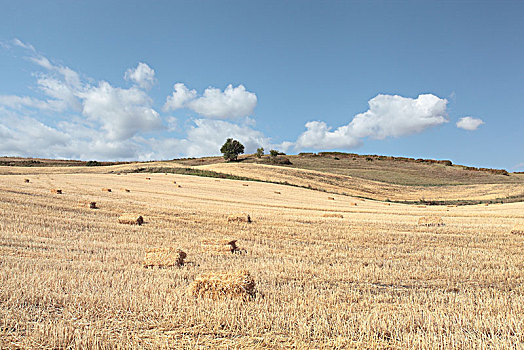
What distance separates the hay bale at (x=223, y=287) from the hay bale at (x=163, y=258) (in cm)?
256

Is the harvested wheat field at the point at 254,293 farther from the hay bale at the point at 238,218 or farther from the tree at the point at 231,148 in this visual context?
the tree at the point at 231,148

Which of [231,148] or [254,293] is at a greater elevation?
[231,148]

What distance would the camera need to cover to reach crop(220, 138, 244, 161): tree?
8862 cm

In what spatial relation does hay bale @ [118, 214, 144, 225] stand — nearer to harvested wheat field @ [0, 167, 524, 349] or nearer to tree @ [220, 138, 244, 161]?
harvested wheat field @ [0, 167, 524, 349]

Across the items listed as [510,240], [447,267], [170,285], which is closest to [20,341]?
[170,285]

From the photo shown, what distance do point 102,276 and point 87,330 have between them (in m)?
2.79

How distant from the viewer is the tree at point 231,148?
291 feet

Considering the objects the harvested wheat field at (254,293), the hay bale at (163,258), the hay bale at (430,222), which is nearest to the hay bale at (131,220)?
the harvested wheat field at (254,293)

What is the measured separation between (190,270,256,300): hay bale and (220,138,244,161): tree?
8332cm

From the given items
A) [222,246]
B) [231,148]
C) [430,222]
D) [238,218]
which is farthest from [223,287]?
[231,148]

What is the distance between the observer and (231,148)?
88.6m

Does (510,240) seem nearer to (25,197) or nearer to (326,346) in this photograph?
(326,346)

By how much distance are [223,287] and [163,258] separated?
9.70 ft

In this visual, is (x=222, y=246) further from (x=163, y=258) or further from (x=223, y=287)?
(x=223, y=287)
